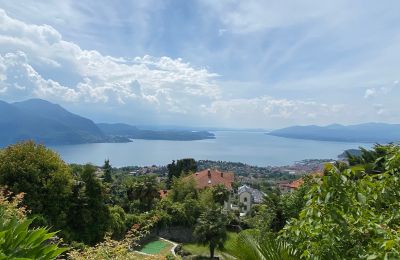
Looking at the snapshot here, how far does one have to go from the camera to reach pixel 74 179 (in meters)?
15.7

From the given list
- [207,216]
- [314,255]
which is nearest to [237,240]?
[314,255]

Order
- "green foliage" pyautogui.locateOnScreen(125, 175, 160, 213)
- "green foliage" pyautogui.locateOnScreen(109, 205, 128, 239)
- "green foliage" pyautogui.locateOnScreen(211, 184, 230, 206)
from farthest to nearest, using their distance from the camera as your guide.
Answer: "green foliage" pyautogui.locateOnScreen(211, 184, 230, 206) → "green foliage" pyautogui.locateOnScreen(125, 175, 160, 213) → "green foliage" pyautogui.locateOnScreen(109, 205, 128, 239)

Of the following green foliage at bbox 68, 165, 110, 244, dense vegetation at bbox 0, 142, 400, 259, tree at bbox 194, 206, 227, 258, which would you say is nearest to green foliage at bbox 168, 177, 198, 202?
dense vegetation at bbox 0, 142, 400, 259

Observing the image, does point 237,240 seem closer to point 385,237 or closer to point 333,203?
point 333,203

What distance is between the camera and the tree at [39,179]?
13297mm

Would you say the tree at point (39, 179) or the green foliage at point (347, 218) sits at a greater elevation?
the green foliage at point (347, 218)

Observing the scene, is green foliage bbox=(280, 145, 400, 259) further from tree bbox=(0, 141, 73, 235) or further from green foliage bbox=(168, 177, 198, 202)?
green foliage bbox=(168, 177, 198, 202)

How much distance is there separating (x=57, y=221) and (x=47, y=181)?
5.09ft

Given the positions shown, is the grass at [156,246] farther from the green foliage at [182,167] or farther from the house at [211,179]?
the green foliage at [182,167]

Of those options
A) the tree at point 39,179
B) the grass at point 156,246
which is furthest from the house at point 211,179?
the tree at point 39,179

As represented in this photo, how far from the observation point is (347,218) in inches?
85.7

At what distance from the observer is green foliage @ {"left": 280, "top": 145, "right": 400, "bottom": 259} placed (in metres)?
2.05

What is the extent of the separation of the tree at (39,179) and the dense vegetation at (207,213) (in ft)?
0.12

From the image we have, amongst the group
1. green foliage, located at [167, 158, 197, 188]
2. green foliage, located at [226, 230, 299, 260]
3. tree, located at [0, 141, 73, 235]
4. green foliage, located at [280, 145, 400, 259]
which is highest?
green foliage, located at [280, 145, 400, 259]
